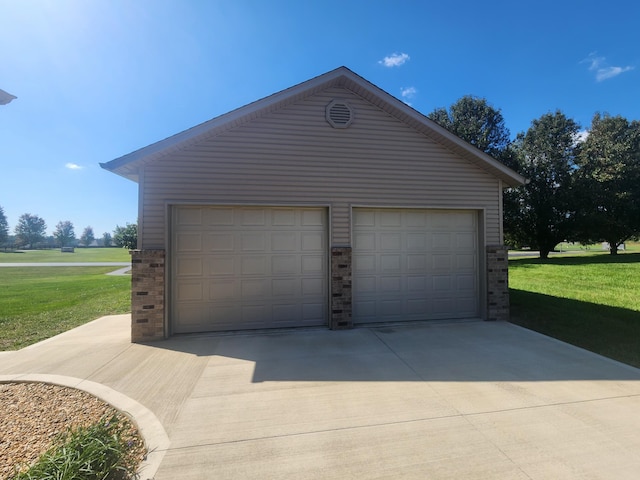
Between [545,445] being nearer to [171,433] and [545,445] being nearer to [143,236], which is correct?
[171,433]

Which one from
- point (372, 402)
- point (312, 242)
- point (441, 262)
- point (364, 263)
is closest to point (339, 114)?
point (312, 242)

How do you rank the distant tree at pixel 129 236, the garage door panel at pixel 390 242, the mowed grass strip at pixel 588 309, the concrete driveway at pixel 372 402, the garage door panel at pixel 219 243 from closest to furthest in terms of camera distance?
the concrete driveway at pixel 372 402, the mowed grass strip at pixel 588 309, the garage door panel at pixel 219 243, the garage door panel at pixel 390 242, the distant tree at pixel 129 236

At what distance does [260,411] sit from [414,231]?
4.79m

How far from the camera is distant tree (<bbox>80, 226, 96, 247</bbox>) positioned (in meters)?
95.5

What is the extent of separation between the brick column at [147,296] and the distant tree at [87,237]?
110 metres

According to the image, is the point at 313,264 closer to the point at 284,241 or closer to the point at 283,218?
the point at 284,241

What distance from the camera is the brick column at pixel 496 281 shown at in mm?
6883

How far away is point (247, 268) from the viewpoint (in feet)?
20.3

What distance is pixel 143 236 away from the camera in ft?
18.8

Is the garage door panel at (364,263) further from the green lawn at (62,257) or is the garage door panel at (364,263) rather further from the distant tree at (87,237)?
the distant tree at (87,237)

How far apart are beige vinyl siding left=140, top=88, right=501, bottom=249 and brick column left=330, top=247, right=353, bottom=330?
0.26 m

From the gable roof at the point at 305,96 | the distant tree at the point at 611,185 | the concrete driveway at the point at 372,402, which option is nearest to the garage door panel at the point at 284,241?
the concrete driveway at the point at 372,402

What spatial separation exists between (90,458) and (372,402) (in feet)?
8.03

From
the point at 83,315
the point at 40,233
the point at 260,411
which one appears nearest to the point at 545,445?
the point at 260,411
